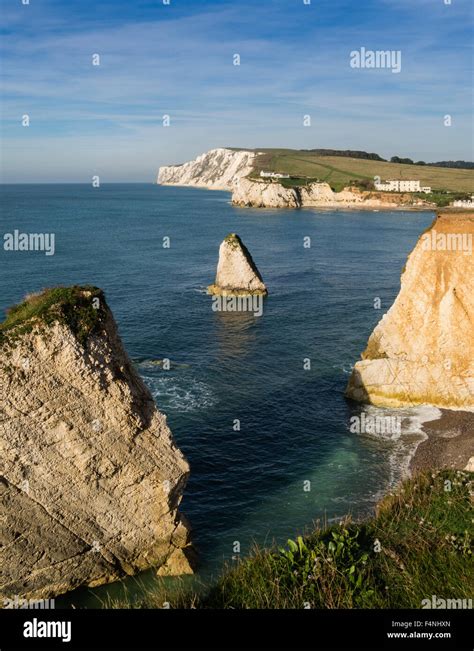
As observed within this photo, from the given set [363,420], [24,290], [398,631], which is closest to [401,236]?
[24,290]

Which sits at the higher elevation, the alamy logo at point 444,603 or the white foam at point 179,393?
the alamy logo at point 444,603

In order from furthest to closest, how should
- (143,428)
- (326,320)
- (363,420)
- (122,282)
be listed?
1. (122,282)
2. (326,320)
3. (363,420)
4. (143,428)

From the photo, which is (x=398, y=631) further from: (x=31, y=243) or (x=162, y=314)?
(x=31, y=243)

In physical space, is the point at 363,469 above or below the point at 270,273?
below

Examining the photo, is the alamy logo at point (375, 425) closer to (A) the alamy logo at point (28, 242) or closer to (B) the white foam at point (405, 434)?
(B) the white foam at point (405, 434)
